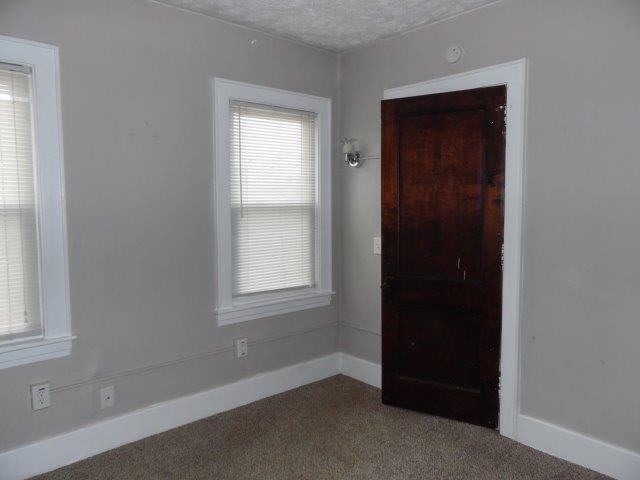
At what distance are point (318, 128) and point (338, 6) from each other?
0.94 meters

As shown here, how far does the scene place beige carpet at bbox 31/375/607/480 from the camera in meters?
2.35

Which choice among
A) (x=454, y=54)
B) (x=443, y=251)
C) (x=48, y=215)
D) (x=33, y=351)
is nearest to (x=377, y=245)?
(x=443, y=251)

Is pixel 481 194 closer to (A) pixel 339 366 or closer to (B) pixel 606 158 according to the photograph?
(B) pixel 606 158

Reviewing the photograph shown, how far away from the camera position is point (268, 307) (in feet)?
10.6

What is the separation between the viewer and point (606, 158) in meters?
2.29

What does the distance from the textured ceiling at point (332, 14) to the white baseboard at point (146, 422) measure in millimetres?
2310

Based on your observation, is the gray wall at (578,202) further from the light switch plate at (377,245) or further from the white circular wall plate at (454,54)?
the light switch plate at (377,245)

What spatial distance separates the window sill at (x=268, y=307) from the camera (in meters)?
3.02

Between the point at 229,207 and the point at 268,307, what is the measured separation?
744 millimetres

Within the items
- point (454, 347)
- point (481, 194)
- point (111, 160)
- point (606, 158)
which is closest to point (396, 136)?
point (481, 194)

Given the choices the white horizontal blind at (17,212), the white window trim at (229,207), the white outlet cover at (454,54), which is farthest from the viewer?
the white window trim at (229,207)

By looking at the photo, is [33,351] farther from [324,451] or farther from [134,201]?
[324,451]

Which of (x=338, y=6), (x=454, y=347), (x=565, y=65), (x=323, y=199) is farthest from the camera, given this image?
(x=323, y=199)

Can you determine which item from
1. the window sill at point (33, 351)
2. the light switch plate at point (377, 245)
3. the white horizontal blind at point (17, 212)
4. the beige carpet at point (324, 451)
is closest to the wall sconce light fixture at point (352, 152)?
the light switch plate at point (377, 245)
